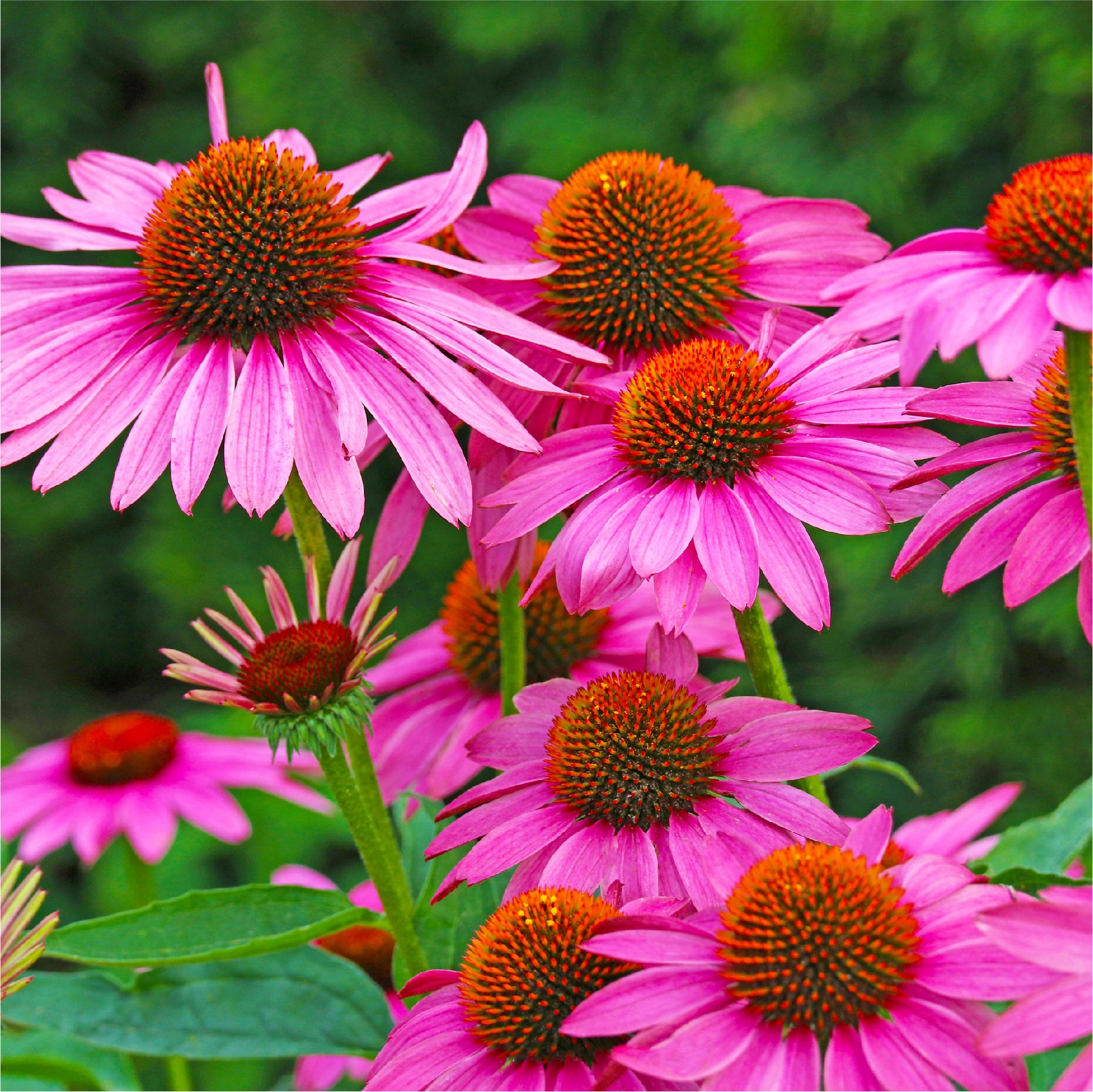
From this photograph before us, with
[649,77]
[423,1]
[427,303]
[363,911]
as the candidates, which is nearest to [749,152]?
[649,77]

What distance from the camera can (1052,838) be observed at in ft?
2.55

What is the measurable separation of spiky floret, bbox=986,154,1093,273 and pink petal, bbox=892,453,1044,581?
122mm

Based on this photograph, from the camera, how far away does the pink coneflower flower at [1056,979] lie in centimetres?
39

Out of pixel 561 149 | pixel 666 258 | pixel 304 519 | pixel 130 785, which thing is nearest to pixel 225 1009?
pixel 304 519

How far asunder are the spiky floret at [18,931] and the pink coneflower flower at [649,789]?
0.18 meters

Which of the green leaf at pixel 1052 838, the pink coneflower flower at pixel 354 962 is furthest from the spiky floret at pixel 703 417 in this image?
the pink coneflower flower at pixel 354 962

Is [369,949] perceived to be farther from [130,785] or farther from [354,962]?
[130,785]

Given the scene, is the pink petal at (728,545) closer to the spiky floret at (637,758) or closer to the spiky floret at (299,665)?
the spiky floret at (637,758)

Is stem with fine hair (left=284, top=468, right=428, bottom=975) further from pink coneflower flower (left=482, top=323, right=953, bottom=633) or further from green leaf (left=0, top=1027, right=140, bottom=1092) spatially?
green leaf (left=0, top=1027, right=140, bottom=1092)

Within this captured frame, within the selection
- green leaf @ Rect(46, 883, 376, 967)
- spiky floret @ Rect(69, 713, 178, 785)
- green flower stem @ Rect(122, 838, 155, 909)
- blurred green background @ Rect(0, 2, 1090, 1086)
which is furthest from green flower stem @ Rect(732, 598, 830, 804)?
blurred green background @ Rect(0, 2, 1090, 1086)

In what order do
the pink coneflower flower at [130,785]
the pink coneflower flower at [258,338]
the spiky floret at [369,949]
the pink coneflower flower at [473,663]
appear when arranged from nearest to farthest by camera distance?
the pink coneflower flower at [258,338] → the pink coneflower flower at [473,663] → the spiky floret at [369,949] → the pink coneflower flower at [130,785]

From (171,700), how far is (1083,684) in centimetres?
187

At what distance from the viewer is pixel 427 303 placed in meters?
0.68

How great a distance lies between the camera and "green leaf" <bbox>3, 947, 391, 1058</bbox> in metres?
0.70
